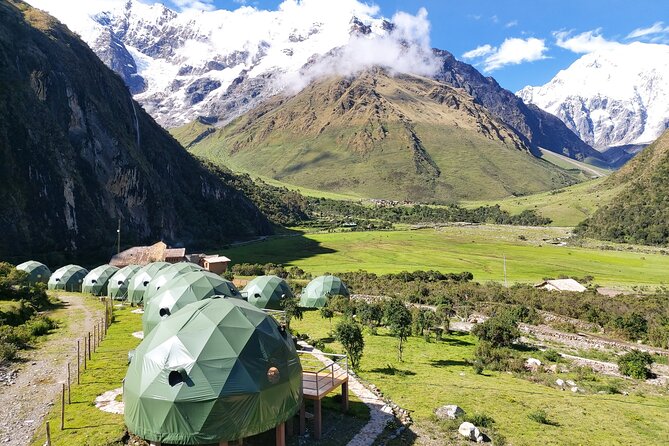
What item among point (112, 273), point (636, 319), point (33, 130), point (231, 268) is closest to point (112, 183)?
point (33, 130)

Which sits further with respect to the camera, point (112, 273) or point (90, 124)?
point (90, 124)

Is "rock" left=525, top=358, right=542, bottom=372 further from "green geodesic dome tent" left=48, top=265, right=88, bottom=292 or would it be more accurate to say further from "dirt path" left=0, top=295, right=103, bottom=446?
"green geodesic dome tent" left=48, top=265, right=88, bottom=292

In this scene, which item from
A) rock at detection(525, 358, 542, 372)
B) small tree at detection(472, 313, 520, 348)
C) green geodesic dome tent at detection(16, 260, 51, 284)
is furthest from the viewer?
→ green geodesic dome tent at detection(16, 260, 51, 284)

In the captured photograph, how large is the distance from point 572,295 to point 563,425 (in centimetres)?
5063

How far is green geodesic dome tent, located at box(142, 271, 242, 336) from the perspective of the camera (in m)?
34.9

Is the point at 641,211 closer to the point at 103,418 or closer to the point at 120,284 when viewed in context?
the point at 120,284

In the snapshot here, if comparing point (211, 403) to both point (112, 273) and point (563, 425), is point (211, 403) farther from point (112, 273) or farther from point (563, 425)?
point (112, 273)

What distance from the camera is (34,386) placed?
27203mm

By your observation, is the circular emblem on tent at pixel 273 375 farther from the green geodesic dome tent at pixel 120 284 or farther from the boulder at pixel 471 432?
the green geodesic dome tent at pixel 120 284

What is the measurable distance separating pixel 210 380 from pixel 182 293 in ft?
60.7

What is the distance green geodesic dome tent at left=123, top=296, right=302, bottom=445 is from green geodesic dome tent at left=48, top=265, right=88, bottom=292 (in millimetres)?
58359

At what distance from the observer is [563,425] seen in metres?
26.4

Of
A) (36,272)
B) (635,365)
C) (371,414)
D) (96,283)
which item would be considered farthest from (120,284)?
(635,365)

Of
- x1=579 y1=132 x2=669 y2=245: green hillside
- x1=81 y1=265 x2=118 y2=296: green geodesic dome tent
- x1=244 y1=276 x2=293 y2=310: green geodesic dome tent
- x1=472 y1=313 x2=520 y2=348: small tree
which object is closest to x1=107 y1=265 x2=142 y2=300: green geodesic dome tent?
x1=81 y1=265 x2=118 y2=296: green geodesic dome tent
